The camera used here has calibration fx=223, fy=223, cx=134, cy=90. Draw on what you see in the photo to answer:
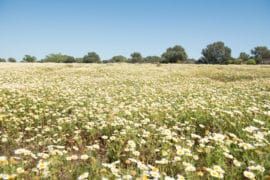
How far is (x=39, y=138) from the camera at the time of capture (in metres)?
4.78

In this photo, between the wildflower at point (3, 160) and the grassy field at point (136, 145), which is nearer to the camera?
the wildflower at point (3, 160)

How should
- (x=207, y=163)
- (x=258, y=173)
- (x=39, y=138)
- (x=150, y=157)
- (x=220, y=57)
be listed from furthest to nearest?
1. (x=220, y=57)
2. (x=39, y=138)
3. (x=150, y=157)
4. (x=207, y=163)
5. (x=258, y=173)

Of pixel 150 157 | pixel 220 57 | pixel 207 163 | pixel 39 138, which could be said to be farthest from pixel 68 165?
pixel 220 57

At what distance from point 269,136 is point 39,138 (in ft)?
15.4

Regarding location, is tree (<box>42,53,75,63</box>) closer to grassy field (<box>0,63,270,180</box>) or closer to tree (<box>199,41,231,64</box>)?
tree (<box>199,41,231,64</box>)

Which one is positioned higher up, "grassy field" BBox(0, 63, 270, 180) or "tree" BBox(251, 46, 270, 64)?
"tree" BBox(251, 46, 270, 64)

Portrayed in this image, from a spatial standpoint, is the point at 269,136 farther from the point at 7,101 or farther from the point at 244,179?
the point at 7,101

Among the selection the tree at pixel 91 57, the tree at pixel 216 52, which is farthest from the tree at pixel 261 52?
the tree at pixel 91 57

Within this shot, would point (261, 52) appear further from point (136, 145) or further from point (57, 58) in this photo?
point (136, 145)

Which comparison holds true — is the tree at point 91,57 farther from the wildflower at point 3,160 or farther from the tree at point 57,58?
the wildflower at point 3,160

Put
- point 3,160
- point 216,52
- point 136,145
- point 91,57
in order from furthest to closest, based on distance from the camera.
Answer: point 91,57
point 216,52
point 136,145
point 3,160

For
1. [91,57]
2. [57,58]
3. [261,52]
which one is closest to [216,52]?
[261,52]

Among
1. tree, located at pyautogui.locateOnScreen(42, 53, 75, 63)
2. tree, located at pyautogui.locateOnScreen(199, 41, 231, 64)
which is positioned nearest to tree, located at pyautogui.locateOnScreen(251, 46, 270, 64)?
tree, located at pyautogui.locateOnScreen(199, 41, 231, 64)

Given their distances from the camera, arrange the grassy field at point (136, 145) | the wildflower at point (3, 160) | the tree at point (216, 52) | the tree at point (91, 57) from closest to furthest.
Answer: the wildflower at point (3, 160) → the grassy field at point (136, 145) → the tree at point (216, 52) → the tree at point (91, 57)
